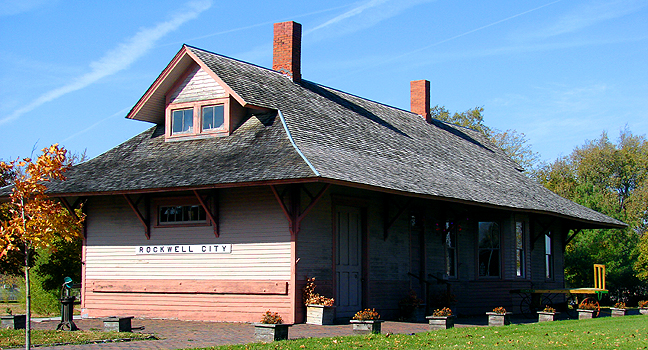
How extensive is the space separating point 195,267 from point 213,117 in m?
4.09

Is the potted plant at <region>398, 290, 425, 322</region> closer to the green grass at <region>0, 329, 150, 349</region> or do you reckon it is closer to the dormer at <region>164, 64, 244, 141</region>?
the dormer at <region>164, 64, 244, 141</region>

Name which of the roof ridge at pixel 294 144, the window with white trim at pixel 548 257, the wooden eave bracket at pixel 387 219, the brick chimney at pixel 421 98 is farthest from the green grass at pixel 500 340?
the brick chimney at pixel 421 98

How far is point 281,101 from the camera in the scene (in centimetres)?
2003

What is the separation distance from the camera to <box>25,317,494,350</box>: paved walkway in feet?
38.9

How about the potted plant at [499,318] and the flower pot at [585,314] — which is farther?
the flower pot at [585,314]

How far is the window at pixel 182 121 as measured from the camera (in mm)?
20125

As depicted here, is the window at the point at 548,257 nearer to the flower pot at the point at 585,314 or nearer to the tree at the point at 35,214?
the flower pot at the point at 585,314

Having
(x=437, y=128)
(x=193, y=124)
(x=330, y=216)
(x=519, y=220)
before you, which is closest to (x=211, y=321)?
(x=330, y=216)

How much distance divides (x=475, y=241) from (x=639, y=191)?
3424 cm

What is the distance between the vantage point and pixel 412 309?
1914 cm

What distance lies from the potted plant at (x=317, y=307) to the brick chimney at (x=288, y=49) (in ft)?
27.3

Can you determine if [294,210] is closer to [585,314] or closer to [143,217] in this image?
[143,217]

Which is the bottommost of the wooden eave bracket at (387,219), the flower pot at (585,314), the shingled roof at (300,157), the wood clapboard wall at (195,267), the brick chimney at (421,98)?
the flower pot at (585,314)

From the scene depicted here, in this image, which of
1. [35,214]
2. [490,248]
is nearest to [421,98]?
[490,248]
